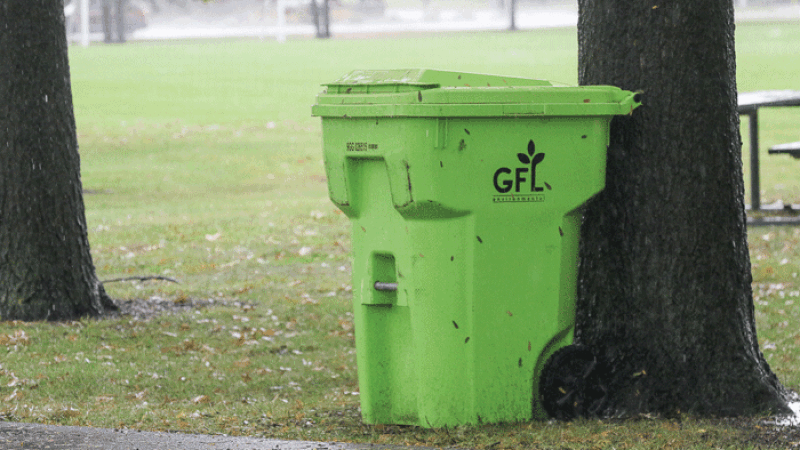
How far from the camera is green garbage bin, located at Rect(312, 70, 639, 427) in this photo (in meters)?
3.69

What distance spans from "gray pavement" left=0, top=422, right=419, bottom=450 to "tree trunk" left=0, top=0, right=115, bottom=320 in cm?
275

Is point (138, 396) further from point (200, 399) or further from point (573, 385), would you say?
point (573, 385)

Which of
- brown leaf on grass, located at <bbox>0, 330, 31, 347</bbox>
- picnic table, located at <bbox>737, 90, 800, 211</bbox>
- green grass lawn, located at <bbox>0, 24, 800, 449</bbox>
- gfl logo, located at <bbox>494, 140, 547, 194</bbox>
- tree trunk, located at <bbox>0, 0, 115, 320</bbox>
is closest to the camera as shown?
gfl logo, located at <bbox>494, 140, 547, 194</bbox>

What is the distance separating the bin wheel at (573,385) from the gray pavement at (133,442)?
77cm

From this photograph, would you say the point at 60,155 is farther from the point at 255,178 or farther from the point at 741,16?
the point at 741,16

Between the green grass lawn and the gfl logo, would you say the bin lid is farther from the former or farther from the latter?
the green grass lawn

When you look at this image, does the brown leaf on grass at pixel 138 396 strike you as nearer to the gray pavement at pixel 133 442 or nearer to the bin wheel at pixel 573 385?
the gray pavement at pixel 133 442

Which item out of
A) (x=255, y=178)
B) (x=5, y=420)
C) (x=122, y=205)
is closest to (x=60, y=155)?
(x=5, y=420)

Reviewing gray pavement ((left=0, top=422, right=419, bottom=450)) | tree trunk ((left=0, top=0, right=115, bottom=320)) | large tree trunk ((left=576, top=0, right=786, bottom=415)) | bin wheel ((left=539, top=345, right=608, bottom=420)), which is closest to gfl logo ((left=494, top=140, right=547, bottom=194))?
large tree trunk ((left=576, top=0, right=786, bottom=415))

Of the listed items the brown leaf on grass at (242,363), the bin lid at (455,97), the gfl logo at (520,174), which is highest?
the bin lid at (455,97)

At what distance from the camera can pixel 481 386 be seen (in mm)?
3818

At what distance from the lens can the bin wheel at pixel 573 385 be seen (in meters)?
3.93

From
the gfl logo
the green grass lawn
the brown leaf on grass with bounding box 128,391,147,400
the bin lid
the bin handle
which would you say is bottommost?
the brown leaf on grass with bounding box 128,391,147,400

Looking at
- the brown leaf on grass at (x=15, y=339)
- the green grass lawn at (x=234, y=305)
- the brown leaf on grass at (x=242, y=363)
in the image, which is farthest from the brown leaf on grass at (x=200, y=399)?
the brown leaf on grass at (x=15, y=339)
